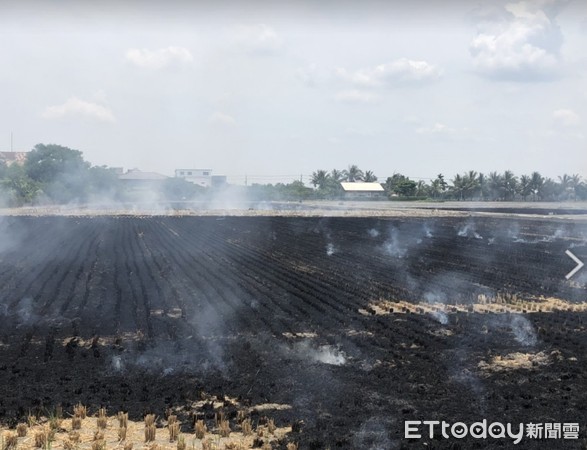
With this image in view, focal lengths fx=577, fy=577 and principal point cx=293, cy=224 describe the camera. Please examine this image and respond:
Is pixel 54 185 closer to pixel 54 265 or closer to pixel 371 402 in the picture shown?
pixel 54 265

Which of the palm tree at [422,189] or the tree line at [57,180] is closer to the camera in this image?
the tree line at [57,180]

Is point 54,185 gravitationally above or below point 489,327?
above

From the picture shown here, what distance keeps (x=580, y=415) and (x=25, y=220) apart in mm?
55740

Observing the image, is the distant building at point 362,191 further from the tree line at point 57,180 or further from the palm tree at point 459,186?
the tree line at point 57,180

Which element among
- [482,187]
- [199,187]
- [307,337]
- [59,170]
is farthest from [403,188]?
[307,337]

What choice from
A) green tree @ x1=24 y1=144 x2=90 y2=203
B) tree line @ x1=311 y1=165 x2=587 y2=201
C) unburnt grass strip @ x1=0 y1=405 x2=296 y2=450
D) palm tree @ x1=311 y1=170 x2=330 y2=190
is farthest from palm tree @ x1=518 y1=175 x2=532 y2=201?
unburnt grass strip @ x1=0 y1=405 x2=296 y2=450

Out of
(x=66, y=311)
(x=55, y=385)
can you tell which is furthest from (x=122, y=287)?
(x=55, y=385)

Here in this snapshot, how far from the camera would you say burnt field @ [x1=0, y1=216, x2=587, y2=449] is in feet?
37.4

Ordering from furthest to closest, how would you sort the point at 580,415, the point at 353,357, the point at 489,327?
the point at 489,327 < the point at 353,357 < the point at 580,415

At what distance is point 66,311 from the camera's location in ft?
62.9

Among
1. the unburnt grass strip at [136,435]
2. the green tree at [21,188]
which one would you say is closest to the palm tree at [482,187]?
the green tree at [21,188]

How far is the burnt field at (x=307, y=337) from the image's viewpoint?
11.4 metres

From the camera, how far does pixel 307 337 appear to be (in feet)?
53.5

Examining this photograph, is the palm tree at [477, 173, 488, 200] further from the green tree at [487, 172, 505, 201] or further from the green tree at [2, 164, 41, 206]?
the green tree at [2, 164, 41, 206]
